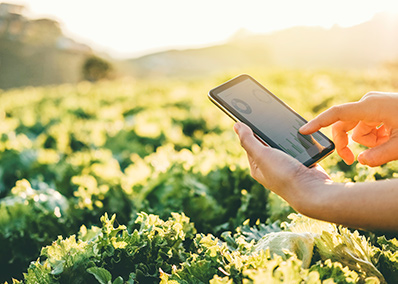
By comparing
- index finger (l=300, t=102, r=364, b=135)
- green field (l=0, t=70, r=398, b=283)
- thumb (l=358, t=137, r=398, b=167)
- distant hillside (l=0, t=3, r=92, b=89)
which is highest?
index finger (l=300, t=102, r=364, b=135)

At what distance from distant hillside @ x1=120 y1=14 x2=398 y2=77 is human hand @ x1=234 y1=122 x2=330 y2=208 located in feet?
147

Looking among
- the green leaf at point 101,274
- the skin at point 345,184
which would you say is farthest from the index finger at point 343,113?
the green leaf at point 101,274

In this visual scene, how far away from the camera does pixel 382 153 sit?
2.10 metres

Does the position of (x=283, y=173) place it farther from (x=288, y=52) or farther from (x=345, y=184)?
(x=288, y=52)

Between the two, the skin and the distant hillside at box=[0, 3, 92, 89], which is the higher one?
the skin

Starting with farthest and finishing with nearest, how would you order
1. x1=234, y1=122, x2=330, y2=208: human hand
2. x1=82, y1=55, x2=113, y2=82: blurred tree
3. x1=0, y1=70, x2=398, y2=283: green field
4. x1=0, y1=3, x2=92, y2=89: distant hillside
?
x1=0, y1=3, x2=92, y2=89: distant hillside < x1=82, y1=55, x2=113, y2=82: blurred tree < x1=0, y1=70, x2=398, y2=283: green field < x1=234, y1=122, x2=330, y2=208: human hand

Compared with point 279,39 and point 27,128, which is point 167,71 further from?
point 27,128

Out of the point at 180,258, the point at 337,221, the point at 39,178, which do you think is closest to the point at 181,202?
the point at 180,258

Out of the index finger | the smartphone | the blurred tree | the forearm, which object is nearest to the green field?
the forearm

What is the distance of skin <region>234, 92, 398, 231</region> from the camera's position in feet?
4.87

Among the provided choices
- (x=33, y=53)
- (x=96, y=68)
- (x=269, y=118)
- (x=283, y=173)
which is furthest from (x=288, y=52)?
(x=283, y=173)

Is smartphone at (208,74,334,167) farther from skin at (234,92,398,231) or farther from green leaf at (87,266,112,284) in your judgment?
green leaf at (87,266,112,284)

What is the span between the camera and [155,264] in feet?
6.68

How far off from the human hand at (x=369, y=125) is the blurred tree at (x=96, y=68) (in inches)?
1817
